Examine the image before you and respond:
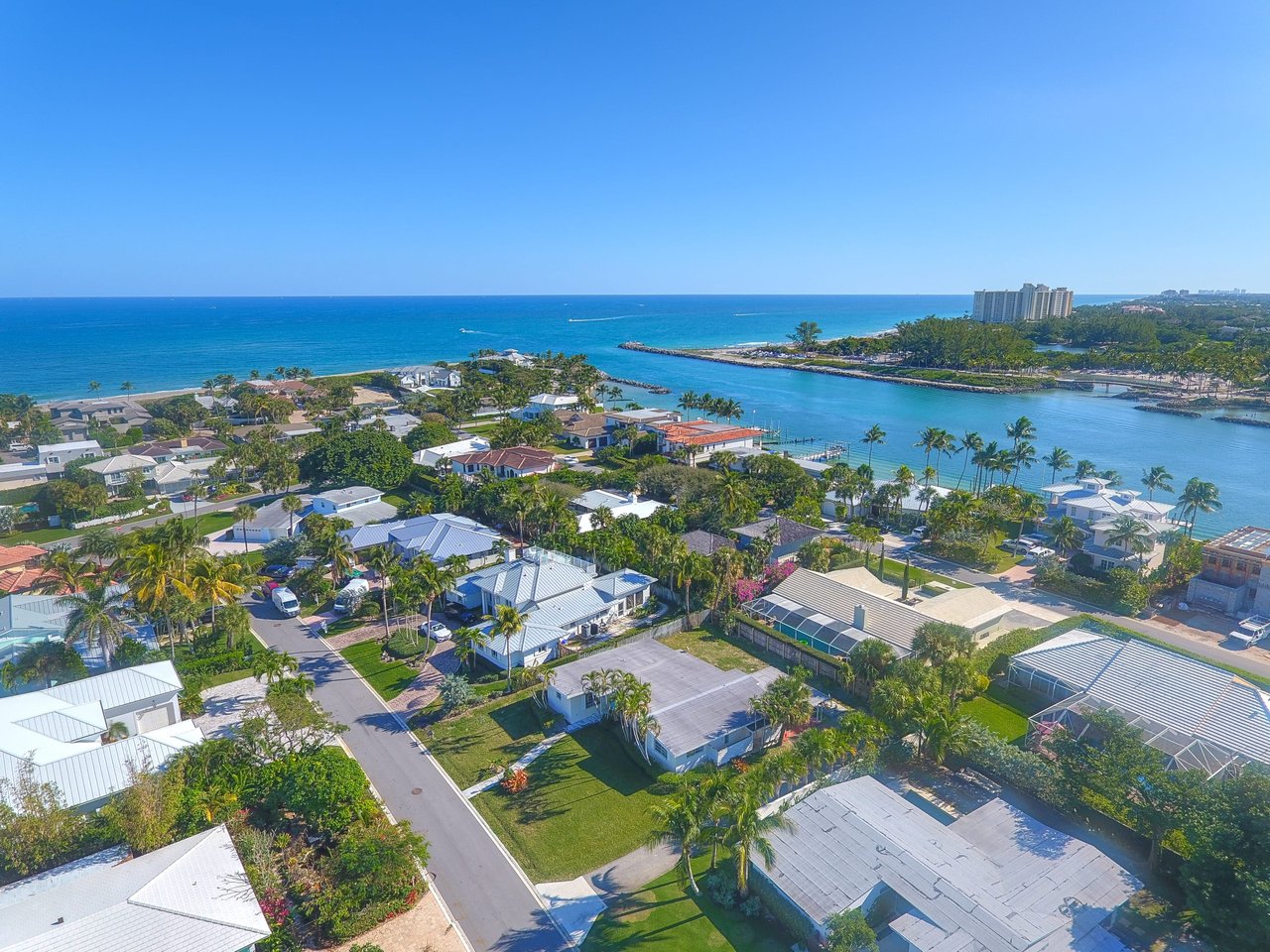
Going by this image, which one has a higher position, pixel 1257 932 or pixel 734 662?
pixel 1257 932

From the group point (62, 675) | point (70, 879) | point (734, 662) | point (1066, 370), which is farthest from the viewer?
point (1066, 370)

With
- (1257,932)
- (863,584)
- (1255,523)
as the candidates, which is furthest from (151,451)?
(1255,523)

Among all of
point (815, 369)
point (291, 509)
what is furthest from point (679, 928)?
point (815, 369)

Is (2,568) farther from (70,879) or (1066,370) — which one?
(1066,370)

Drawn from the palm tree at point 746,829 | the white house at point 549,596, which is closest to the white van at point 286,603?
the white house at point 549,596

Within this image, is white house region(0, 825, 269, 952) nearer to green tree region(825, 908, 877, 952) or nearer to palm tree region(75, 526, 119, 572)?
green tree region(825, 908, 877, 952)

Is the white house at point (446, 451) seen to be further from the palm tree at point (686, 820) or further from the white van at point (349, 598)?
the palm tree at point (686, 820)

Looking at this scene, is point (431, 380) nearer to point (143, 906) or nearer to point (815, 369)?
point (815, 369)
